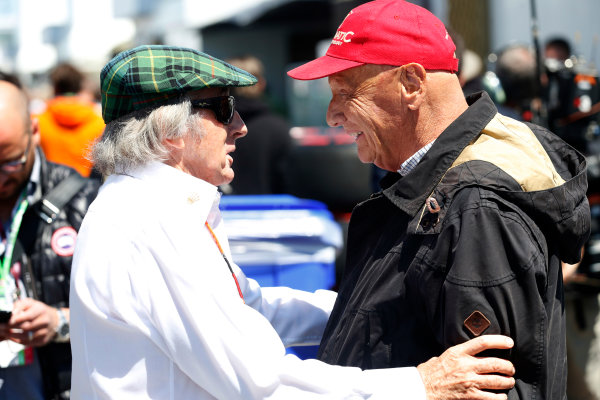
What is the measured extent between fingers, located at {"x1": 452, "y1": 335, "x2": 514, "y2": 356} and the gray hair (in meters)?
0.93

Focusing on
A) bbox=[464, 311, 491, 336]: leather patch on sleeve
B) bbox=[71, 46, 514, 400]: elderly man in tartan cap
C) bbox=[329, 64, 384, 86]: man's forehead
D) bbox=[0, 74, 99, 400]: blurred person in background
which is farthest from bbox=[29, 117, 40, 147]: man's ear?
bbox=[464, 311, 491, 336]: leather patch on sleeve

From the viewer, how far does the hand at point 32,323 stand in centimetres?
266

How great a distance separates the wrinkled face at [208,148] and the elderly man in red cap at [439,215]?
29 centimetres

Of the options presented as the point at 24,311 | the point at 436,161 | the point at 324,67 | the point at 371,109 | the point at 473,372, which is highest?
the point at 324,67

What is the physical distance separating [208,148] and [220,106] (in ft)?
0.41

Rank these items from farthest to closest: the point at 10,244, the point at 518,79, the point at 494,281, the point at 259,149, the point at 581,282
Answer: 1. the point at 259,149
2. the point at 518,79
3. the point at 581,282
4. the point at 10,244
5. the point at 494,281

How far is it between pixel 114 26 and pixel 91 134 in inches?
485

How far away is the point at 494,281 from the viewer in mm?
1756

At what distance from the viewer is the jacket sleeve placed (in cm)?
176

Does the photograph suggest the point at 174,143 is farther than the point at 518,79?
No

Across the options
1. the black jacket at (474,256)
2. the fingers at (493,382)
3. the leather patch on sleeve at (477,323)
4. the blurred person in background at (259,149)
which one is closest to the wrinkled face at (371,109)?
the black jacket at (474,256)

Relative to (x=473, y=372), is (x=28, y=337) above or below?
below

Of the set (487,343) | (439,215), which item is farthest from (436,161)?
(487,343)

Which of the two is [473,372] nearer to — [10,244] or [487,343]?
[487,343]
